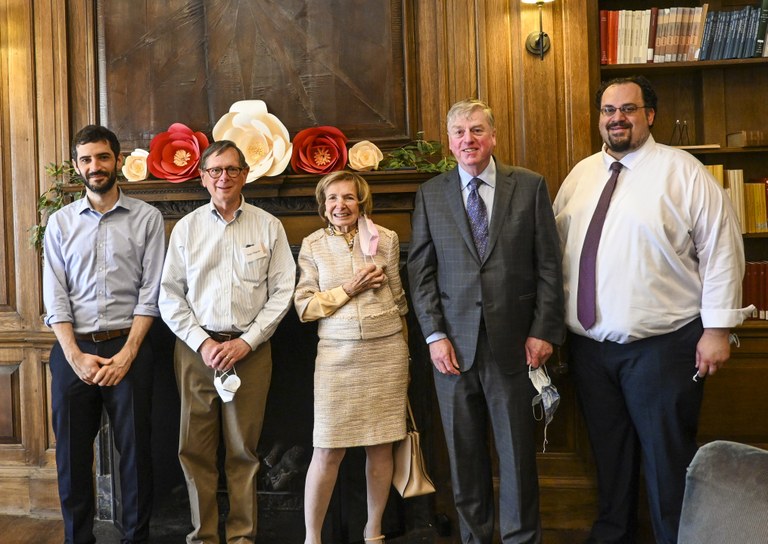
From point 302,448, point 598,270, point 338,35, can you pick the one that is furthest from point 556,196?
point 302,448

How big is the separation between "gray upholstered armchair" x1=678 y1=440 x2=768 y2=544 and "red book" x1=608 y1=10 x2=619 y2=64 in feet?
7.96

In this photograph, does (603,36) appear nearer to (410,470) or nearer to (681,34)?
(681,34)

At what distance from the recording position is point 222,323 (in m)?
2.58

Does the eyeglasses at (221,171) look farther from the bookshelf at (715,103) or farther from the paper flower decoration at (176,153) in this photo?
the bookshelf at (715,103)

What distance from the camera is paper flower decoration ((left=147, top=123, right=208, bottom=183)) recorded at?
2.96 meters

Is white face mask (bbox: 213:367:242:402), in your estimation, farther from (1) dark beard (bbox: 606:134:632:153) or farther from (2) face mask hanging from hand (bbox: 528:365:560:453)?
(1) dark beard (bbox: 606:134:632:153)

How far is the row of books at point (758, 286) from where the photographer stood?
3256 mm

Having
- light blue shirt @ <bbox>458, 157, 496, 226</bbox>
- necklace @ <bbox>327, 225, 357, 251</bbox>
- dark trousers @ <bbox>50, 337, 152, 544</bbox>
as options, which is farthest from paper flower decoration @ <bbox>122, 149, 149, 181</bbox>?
light blue shirt @ <bbox>458, 157, 496, 226</bbox>

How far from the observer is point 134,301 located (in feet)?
8.89

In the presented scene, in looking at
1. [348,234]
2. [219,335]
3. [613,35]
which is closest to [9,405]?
[219,335]

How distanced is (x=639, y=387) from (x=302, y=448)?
1505 millimetres

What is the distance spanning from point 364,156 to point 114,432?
5.04 feet

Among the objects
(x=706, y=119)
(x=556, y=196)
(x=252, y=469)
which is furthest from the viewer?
(x=706, y=119)

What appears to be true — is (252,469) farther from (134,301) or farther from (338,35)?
(338,35)
